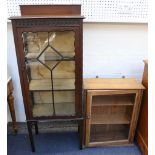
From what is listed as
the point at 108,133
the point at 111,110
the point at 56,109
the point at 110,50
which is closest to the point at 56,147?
the point at 56,109

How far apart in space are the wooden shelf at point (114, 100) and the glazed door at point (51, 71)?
0.21m

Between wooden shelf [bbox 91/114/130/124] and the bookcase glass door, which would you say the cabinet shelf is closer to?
the bookcase glass door

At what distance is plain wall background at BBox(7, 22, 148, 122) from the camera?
167 centimetres

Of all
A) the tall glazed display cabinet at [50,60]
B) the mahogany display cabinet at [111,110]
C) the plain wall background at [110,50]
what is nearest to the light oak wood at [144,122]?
the mahogany display cabinet at [111,110]

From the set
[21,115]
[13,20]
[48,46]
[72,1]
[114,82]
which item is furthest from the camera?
[21,115]

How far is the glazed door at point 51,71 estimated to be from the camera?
1.34m

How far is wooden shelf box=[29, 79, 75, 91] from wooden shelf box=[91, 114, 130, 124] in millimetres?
434

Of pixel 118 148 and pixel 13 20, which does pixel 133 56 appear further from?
pixel 13 20

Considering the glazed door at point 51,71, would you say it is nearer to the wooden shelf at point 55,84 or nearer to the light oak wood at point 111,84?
the wooden shelf at point 55,84

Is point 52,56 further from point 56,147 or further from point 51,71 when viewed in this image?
point 56,147

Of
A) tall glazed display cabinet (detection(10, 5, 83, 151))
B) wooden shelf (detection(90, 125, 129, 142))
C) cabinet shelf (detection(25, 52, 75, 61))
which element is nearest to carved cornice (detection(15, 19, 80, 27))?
tall glazed display cabinet (detection(10, 5, 83, 151))

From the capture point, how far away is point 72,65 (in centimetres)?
142
